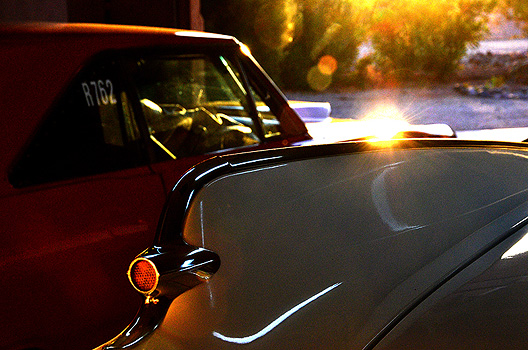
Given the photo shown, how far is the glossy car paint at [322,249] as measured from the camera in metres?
1.32

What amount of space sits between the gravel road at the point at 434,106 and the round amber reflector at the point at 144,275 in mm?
15868

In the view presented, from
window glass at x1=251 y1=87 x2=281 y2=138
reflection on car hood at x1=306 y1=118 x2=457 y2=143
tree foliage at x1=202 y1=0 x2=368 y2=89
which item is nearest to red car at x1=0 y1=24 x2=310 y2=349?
window glass at x1=251 y1=87 x2=281 y2=138

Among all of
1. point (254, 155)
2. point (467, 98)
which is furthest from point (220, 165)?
point (467, 98)

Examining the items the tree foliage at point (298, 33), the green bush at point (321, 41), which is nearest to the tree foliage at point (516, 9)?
the green bush at point (321, 41)

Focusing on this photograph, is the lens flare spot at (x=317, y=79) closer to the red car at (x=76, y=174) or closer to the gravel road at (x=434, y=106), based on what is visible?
the gravel road at (x=434, y=106)

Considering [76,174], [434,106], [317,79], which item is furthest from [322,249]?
[317,79]

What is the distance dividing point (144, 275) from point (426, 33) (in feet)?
90.6

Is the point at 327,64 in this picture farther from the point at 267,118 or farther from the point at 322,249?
the point at 322,249

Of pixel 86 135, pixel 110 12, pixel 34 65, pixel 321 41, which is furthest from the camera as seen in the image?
pixel 321 41

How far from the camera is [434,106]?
21938mm

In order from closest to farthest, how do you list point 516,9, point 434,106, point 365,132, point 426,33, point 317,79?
point 365,132
point 434,106
point 317,79
point 426,33
point 516,9

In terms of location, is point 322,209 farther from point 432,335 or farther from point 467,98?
point 467,98

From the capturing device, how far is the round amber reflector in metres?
1.29

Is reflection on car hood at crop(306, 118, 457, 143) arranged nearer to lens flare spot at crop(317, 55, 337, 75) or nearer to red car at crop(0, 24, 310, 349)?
red car at crop(0, 24, 310, 349)
